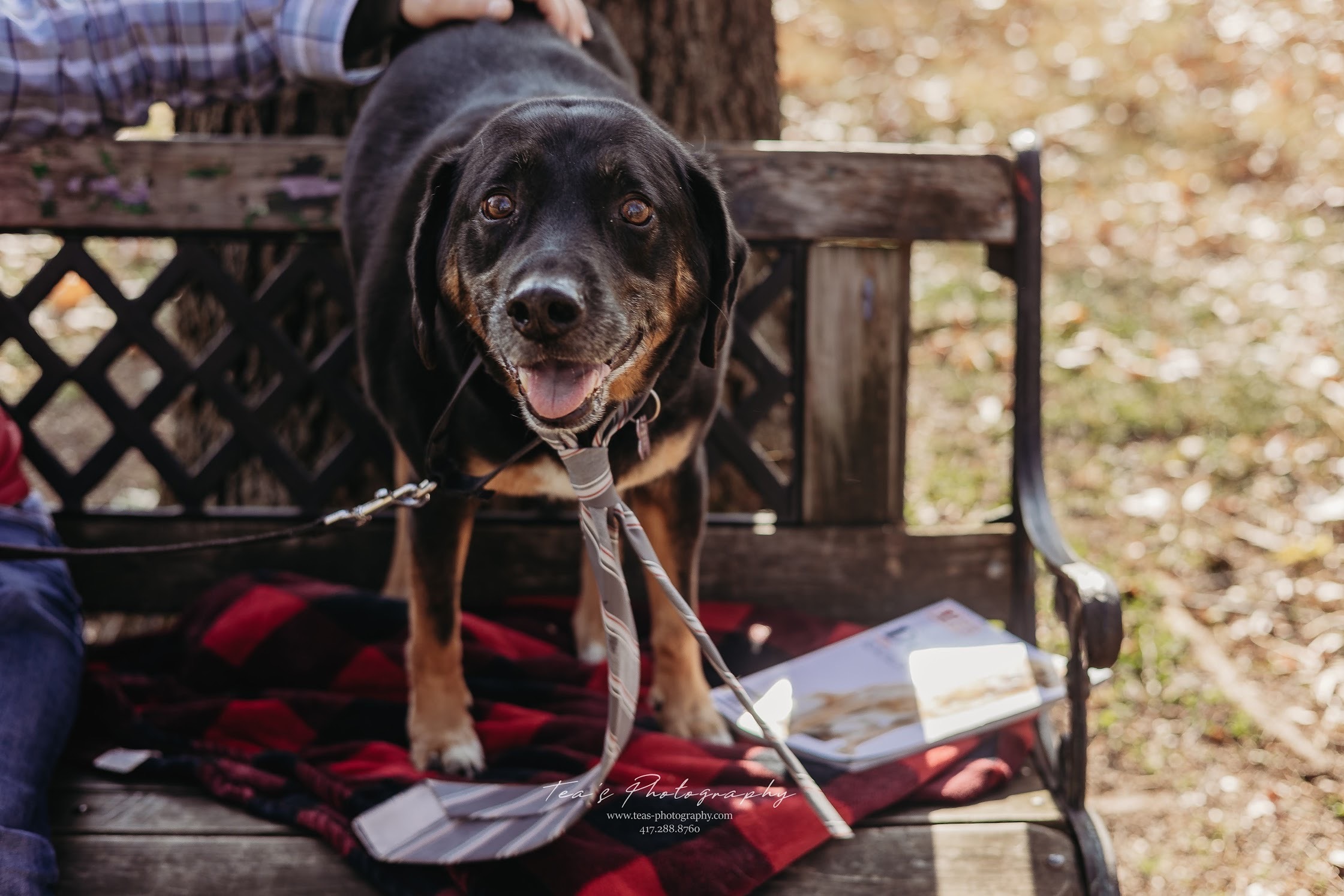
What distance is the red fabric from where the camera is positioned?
2676 millimetres

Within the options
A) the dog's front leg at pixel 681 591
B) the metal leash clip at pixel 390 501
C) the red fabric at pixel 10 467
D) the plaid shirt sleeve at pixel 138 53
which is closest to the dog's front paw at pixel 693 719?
the dog's front leg at pixel 681 591

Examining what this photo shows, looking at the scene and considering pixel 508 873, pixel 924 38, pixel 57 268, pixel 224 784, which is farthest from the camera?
pixel 924 38

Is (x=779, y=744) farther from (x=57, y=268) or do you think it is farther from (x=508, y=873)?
(x=57, y=268)

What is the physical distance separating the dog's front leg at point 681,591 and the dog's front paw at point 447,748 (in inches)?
17.3

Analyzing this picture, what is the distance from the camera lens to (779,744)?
2002mm

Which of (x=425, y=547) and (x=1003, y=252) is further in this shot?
(x=1003, y=252)

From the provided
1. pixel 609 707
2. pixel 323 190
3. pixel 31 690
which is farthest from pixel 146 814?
pixel 323 190

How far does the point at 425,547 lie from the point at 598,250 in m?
0.81

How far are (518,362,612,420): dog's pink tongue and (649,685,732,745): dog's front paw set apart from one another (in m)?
0.95

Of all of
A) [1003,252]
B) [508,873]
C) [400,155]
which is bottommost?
[508,873]

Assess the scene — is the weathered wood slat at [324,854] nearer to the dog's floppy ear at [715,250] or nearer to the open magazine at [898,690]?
the open magazine at [898,690]

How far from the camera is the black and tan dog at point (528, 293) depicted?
2014 mm

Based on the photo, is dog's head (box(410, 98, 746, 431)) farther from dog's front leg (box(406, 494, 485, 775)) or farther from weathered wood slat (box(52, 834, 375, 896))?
weathered wood slat (box(52, 834, 375, 896))

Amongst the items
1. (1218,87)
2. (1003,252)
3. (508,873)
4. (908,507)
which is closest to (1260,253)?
(1218,87)
